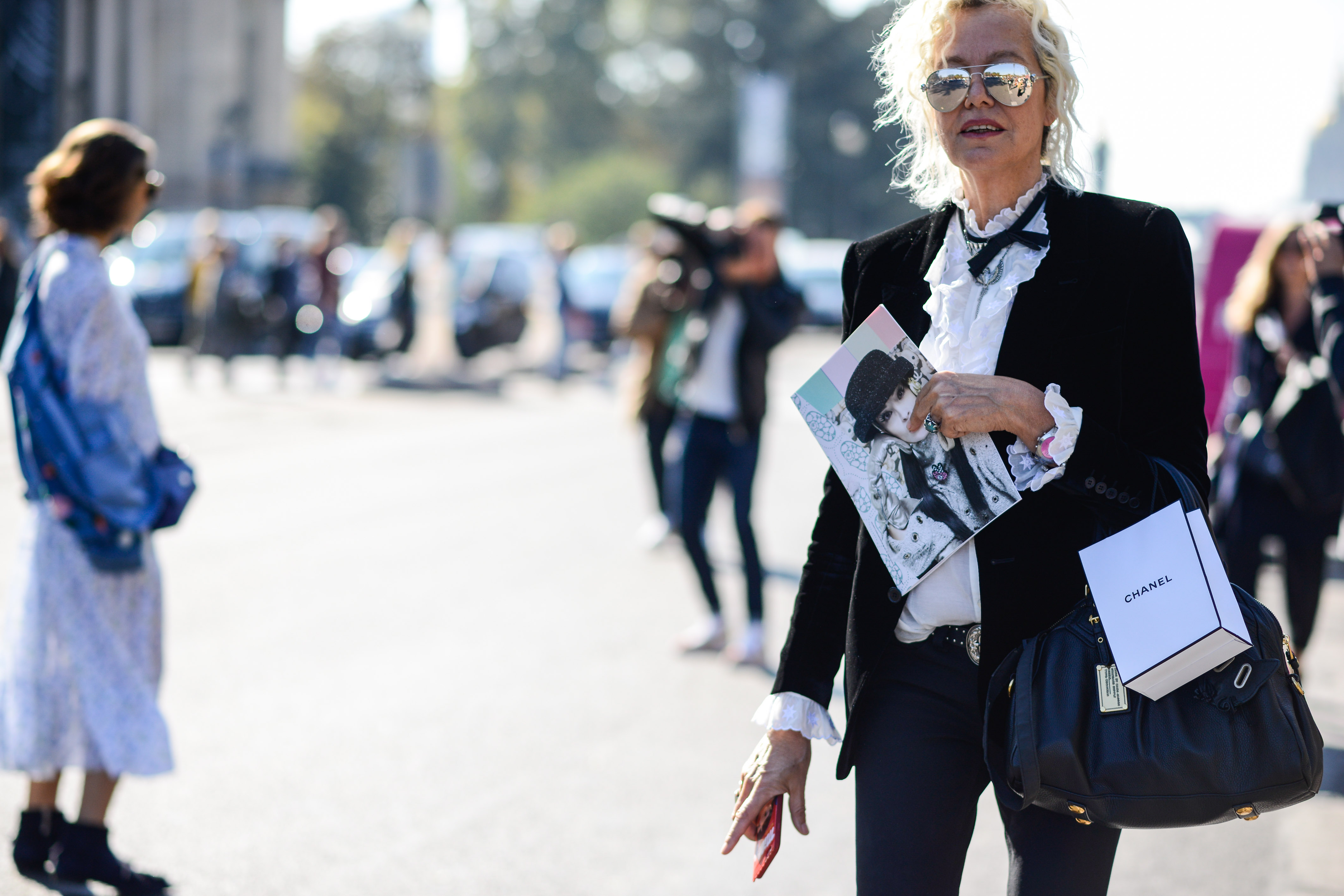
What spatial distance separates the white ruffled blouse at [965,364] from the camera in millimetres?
1945

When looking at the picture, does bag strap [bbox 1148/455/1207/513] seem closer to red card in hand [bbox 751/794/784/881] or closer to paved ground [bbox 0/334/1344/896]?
red card in hand [bbox 751/794/784/881]

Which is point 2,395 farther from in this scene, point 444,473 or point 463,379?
point 444,473

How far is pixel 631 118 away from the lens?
75.3 metres

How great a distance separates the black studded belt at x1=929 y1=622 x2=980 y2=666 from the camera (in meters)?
2.01

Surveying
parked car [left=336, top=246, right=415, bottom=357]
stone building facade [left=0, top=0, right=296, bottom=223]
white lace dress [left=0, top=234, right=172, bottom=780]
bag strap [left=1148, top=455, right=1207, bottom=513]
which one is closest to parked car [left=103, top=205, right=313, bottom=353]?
parked car [left=336, top=246, right=415, bottom=357]

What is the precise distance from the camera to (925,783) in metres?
2.06

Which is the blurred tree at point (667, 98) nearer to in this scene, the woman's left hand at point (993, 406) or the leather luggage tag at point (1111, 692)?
the woman's left hand at point (993, 406)

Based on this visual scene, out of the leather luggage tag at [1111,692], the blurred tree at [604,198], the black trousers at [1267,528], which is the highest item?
the leather luggage tag at [1111,692]

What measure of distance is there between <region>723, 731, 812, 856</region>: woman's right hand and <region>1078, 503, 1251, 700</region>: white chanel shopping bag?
54 centimetres

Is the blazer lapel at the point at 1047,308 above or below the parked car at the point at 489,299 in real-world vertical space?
above

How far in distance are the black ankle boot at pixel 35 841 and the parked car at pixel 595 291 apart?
15997 mm

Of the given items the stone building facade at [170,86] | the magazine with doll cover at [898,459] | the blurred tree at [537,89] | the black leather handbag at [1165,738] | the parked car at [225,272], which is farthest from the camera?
the blurred tree at [537,89]

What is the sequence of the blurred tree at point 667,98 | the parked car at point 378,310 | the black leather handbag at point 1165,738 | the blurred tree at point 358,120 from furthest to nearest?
the blurred tree at point 667,98 < the blurred tree at point 358,120 < the parked car at point 378,310 < the black leather handbag at point 1165,738

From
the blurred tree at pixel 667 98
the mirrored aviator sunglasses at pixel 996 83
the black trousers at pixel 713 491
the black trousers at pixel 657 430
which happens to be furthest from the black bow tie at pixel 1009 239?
the blurred tree at pixel 667 98
